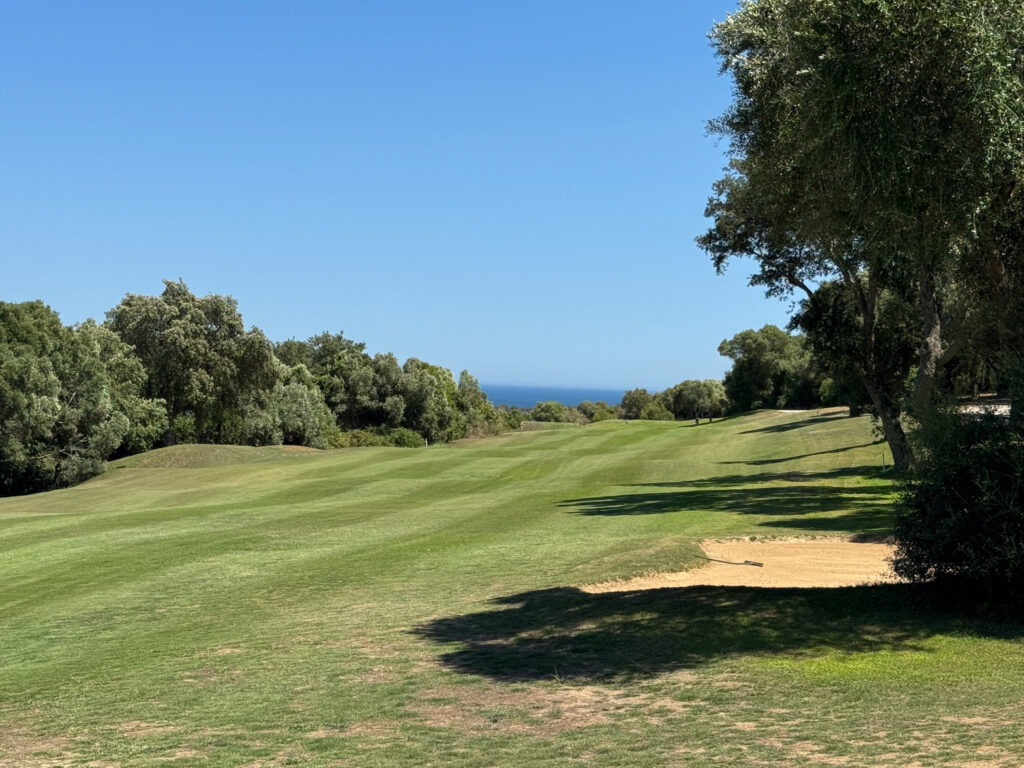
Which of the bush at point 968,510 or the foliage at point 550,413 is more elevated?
the foliage at point 550,413

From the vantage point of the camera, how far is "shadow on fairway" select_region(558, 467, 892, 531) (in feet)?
69.1

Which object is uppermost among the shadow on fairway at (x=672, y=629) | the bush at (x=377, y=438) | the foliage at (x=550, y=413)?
the foliage at (x=550, y=413)

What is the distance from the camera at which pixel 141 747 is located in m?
7.44

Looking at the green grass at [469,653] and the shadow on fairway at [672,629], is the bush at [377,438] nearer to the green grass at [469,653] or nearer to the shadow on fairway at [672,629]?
the green grass at [469,653]

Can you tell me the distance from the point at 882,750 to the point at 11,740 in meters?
6.89

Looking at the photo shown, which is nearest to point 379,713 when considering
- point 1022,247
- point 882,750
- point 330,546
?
point 882,750

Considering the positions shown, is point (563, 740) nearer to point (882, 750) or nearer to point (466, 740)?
point (466, 740)

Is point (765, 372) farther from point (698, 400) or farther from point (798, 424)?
point (798, 424)

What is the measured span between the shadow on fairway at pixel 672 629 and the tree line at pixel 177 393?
139ft

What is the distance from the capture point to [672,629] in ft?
34.7

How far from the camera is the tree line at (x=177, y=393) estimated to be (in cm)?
4866

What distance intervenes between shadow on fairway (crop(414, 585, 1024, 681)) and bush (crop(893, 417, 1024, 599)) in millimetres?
564

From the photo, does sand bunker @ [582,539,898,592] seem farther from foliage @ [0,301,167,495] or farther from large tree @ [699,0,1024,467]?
foliage @ [0,301,167,495]

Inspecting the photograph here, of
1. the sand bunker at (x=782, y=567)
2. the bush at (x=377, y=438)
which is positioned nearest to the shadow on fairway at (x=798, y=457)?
the sand bunker at (x=782, y=567)
